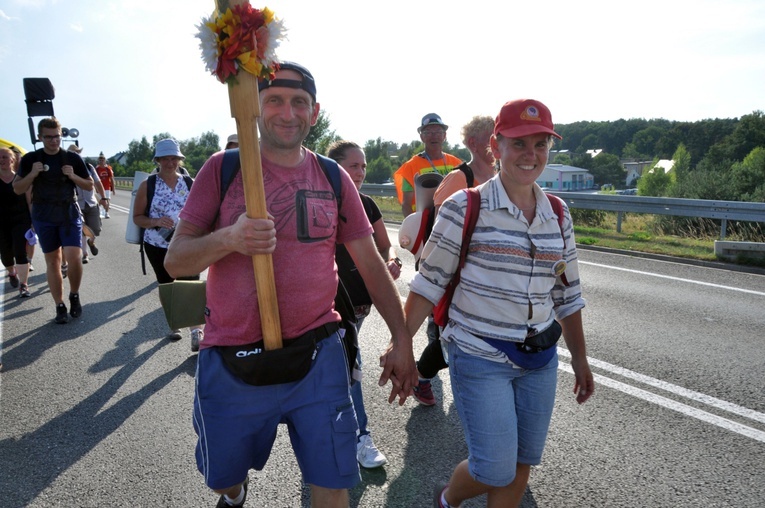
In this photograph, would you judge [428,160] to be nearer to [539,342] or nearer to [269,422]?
[539,342]

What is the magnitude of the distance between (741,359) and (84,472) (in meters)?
5.03

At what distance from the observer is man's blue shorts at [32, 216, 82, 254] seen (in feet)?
22.0

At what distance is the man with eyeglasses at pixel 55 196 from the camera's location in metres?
6.56

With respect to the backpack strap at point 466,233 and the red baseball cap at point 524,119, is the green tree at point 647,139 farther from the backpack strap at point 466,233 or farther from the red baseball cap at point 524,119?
the backpack strap at point 466,233

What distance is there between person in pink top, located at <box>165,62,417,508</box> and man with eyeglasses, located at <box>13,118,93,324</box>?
530cm

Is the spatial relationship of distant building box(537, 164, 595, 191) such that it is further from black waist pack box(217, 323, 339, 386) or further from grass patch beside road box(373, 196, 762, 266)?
black waist pack box(217, 323, 339, 386)

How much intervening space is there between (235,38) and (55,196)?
18.5 ft

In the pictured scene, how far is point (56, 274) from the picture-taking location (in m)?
6.75

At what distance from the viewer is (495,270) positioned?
2.43m

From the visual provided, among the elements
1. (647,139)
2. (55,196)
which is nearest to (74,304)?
(55,196)

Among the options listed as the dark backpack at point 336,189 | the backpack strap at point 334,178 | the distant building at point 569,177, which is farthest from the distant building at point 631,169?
the backpack strap at point 334,178

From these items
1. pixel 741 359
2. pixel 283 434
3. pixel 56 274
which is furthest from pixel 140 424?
pixel 741 359

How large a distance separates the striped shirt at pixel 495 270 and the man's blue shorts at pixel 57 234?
5585mm

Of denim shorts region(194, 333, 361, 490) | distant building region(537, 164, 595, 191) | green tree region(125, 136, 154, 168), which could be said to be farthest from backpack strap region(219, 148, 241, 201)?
green tree region(125, 136, 154, 168)
